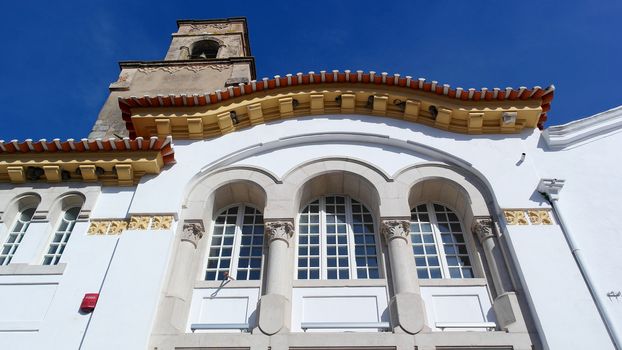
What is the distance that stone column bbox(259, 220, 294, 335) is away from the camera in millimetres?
8516

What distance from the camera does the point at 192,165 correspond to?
452 inches

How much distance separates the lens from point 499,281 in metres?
9.18

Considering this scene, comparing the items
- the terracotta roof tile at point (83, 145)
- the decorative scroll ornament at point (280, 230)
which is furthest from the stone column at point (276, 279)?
the terracotta roof tile at point (83, 145)

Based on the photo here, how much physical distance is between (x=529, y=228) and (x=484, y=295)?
5.43ft

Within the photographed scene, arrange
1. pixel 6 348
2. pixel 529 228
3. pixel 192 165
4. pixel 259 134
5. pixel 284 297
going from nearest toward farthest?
pixel 6 348, pixel 284 297, pixel 529 228, pixel 192 165, pixel 259 134

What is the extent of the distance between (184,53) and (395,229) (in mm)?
15328

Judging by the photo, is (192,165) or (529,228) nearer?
(529,228)

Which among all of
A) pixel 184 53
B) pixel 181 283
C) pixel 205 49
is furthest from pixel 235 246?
pixel 205 49

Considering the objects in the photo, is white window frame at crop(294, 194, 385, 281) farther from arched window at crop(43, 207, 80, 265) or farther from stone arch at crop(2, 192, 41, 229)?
stone arch at crop(2, 192, 41, 229)

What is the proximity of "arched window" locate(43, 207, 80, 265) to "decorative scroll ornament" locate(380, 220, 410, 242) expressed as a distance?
6429 mm

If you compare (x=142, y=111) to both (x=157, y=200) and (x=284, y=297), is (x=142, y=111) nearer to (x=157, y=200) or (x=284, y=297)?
(x=157, y=200)

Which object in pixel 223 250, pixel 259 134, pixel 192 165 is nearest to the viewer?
pixel 223 250

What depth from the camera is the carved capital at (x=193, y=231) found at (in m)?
10.1

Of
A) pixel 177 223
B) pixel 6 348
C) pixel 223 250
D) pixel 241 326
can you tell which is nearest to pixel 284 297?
pixel 241 326
